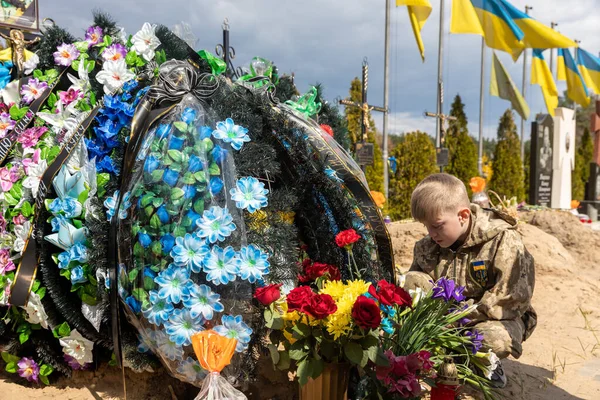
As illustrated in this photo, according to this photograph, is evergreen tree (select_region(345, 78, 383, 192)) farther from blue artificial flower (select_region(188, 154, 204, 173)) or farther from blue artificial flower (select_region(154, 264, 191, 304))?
blue artificial flower (select_region(154, 264, 191, 304))

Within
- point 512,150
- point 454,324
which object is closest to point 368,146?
point 454,324

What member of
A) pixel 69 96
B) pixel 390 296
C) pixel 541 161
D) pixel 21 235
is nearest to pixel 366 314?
pixel 390 296

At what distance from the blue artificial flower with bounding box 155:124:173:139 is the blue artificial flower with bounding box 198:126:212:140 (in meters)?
0.13

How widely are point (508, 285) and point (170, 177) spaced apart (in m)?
1.73

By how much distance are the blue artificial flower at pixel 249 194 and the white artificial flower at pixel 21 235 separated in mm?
A: 1197

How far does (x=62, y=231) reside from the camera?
238cm

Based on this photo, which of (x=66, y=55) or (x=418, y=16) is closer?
(x=66, y=55)

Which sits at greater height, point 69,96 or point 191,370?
point 69,96

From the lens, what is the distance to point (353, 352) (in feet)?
6.38

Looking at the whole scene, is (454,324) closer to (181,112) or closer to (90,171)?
(181,112)

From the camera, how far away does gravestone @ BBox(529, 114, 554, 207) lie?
42.1 ft

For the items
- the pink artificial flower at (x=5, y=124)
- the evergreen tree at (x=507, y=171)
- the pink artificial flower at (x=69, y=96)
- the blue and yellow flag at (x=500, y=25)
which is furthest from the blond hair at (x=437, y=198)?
the evergreen tree at (x=507, y=171)

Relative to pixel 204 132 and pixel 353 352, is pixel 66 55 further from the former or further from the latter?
pixel 353 352

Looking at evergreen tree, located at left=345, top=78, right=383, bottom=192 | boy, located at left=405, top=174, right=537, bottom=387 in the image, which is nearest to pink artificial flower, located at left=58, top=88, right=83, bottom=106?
boy, located at left=405, top=174, right=537, bottom=387
